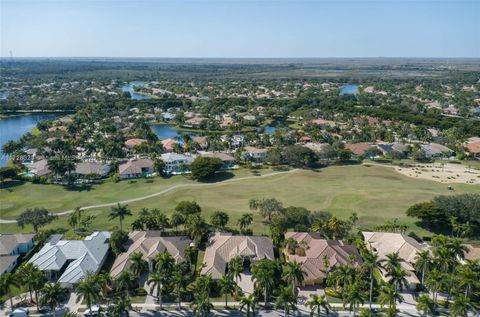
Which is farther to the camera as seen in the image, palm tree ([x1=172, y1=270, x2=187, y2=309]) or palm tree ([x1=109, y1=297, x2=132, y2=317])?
palm tree ([x1=172, y1=270, x2=187, y2=309])

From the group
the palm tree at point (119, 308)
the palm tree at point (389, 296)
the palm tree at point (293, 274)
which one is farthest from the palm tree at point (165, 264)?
the palm tree at point (389, 296)

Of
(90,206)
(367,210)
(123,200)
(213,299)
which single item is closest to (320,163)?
(367,210)

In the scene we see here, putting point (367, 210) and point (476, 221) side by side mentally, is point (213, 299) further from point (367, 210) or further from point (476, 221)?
point (476, 221)

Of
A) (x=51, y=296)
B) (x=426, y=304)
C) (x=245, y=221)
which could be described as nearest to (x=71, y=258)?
(x=51, y=296)

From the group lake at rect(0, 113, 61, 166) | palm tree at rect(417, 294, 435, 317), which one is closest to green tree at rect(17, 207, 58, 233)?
palm tree at rect(417, 294, 435, 317)

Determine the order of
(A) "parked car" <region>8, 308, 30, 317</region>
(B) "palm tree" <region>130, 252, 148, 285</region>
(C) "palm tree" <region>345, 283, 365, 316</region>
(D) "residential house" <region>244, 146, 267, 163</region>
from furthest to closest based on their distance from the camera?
(D) "residential house" <region>244, 146, 267, 163</region>, (B) "palm tree" <region>130, 252, 148, 285</region>, (A) "parked car" <region>8, 308, 30, 317</region>, (C) "palm tree" <region>345, 283, 365, 316</region>

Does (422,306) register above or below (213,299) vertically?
above

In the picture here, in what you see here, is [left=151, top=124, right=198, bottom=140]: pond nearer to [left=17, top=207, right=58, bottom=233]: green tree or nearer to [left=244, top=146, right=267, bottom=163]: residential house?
[left=244, top=146, right=267, bottom=163]: residential house
